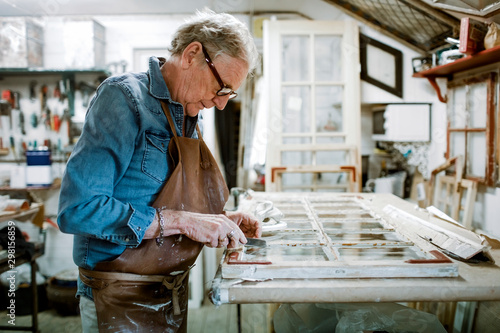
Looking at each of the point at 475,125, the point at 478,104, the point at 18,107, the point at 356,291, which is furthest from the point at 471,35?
the point at 18,107

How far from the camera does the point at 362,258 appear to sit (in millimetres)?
1144

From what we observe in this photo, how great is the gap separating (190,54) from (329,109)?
8.94 ft

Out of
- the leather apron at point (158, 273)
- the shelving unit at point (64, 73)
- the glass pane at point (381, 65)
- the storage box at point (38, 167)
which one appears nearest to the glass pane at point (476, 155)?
the glass pane at point (381, 65)

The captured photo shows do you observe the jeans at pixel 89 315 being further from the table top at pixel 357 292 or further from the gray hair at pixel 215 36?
the gray hair at pixel 215 36

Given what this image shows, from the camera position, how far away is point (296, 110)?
3.64 metres

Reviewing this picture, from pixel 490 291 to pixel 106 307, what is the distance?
3.69 ft

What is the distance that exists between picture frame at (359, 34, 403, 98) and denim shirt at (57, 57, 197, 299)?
2.92m

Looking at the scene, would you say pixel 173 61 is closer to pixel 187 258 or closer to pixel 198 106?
Answer: pixel 198 106

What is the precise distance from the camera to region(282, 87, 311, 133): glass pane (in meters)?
3.62

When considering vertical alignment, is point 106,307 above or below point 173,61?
below

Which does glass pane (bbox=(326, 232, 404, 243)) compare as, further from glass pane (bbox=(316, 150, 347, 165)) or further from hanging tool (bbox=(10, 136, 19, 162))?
hanging tool (bbox=(10, 136, 19, 162))

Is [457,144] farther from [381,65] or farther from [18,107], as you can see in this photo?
[18,107]

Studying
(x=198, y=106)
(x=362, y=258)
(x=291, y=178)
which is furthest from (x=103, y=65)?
(x=362, y=258)

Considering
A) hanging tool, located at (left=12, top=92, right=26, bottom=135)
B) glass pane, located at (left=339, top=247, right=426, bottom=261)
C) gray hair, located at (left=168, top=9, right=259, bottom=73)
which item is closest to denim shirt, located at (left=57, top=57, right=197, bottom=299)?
gray hair, located at (left=168, top=9, right=259, bottom=73)
